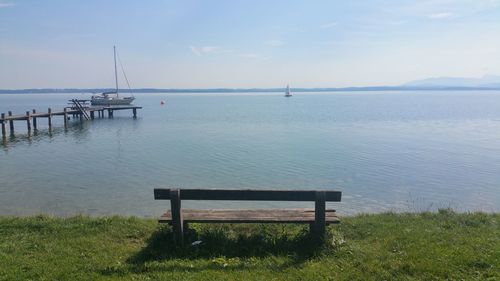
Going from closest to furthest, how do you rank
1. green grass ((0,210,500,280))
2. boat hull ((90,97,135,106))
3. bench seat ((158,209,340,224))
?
green grass ((0,210,500,280)) → bench seat ((158,209,340,224)) → boat hull ((90,97,135,106))

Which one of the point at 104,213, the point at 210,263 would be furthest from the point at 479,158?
the point at 210,263

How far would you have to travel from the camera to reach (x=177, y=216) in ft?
23.6

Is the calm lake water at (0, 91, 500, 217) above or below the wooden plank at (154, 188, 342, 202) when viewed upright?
below

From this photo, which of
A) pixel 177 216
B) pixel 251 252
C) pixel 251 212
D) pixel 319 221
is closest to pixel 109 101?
pixel 251 212

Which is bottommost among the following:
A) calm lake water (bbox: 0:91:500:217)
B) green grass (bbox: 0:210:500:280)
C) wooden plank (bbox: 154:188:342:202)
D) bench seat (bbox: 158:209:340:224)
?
calm lake water (bbox: 0:91:500:217)

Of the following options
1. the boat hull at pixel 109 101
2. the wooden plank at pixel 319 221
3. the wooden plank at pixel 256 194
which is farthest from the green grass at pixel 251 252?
the boat hull at pixel 109 101

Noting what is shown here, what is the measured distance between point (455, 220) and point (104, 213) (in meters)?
10.7

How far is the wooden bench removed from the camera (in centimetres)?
699

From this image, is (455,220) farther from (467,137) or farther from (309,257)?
(467,137)

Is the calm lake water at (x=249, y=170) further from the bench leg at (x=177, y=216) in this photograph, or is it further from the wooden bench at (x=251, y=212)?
the bench leg at (x=177, y=216)

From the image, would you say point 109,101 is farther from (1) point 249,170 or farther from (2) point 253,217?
(2) point 253,217

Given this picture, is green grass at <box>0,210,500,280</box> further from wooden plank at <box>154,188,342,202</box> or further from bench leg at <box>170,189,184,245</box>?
wooden plank at <box>154,188,342,202</box>

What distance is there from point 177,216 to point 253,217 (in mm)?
1345

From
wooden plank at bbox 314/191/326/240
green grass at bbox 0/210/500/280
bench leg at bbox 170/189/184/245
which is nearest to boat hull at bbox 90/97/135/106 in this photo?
green grass at bbox 0/210/500/280
